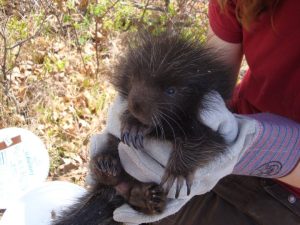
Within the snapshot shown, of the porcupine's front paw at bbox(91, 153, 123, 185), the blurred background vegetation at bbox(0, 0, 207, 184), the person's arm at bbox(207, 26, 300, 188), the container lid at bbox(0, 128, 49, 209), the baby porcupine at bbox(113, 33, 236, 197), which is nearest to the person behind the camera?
the baby porcupine at bbox(113, 33, 236, 197)

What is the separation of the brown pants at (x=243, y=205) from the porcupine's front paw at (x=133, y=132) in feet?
1.48

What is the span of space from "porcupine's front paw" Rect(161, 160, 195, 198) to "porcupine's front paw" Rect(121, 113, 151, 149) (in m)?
0.13

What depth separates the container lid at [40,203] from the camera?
2295 mm

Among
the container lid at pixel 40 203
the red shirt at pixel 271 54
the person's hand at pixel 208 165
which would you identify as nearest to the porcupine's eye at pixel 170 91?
the person's hand at pixel 208 165

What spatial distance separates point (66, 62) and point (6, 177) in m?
1.22

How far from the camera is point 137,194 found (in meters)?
1.51

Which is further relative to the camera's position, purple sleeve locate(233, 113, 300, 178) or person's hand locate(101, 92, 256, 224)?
purple sleeve locate(233, 113, 300, 178)

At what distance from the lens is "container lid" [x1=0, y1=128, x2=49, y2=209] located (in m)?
2.54

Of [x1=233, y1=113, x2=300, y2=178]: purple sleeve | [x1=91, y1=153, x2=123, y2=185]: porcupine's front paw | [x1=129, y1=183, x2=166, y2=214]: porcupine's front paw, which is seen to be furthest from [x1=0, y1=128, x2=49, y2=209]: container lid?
[x1=233, y1=113, x2=300, y2=178]: purple sleeve

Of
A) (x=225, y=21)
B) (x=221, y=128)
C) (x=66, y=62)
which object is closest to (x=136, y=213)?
(x=221, y=128)

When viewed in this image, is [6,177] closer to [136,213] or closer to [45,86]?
[45,86]

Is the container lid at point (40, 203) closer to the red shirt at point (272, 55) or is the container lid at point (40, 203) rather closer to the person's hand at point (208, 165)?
the person's hand at point (208, 165)

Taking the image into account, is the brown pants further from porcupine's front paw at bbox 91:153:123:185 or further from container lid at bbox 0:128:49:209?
container lid at bbox 0:128:49:209

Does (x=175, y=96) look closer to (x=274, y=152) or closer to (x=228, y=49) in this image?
(x=274, y=152)
